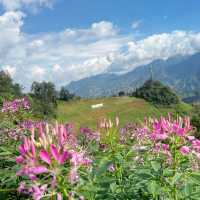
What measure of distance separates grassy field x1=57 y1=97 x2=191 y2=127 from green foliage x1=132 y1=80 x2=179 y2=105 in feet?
8.02

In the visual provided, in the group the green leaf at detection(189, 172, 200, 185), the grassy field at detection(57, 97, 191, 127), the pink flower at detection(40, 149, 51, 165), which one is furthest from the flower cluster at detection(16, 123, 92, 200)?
the grassy field at detection(57, 97, 191, 127)

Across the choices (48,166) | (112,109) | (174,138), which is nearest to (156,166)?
(174,138)

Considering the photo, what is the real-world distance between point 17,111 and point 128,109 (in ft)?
341

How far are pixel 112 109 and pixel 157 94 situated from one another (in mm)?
15066

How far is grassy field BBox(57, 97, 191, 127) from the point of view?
10393cm

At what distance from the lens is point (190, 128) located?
412 centimetres

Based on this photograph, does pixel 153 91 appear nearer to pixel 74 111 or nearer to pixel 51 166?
pixel 74 111

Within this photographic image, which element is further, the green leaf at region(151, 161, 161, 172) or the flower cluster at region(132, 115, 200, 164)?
the green leaf at region(151, 161, 161, 172)

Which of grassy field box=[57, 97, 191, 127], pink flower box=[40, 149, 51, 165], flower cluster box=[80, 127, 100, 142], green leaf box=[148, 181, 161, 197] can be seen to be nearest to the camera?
pink flower box=[40, 149, 51, 165]

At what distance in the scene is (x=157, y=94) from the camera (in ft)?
396

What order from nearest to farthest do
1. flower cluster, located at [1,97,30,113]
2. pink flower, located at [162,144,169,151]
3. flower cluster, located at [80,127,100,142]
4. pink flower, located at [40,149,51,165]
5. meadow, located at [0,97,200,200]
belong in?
pink flower, located at [40,149,51,165], meadow, located at [0,97,200,200], pink flower, located at [162,144,169,151], flower cluster, located at [80,127,100,142], flower cluster, located at [1,97,30,113]

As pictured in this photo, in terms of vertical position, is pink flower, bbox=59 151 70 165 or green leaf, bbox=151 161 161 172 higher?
pink flower, bbox=59 151 70 165

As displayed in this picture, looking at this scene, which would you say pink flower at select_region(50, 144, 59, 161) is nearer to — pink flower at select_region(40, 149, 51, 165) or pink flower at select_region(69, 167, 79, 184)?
pink flower at select_region(40, 149, 51, 165)

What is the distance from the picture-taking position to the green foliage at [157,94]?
119188mm
